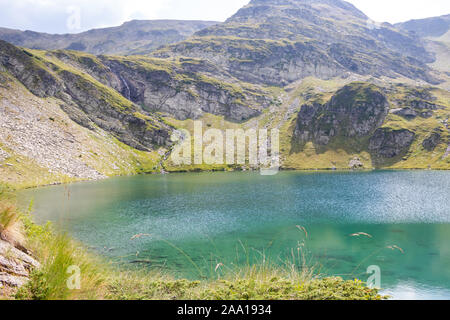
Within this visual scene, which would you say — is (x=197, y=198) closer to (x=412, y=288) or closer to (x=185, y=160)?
(x=412, y=288)

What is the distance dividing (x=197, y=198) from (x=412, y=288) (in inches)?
1998

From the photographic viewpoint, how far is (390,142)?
593 ft

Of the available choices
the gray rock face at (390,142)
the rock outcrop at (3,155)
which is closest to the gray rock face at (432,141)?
the gray rock face at (390,142)

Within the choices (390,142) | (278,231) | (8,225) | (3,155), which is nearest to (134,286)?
(8,225)

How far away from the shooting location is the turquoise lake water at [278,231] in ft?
76.5

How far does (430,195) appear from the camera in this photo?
64438 millimetres

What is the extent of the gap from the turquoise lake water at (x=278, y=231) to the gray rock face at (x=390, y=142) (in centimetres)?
12573

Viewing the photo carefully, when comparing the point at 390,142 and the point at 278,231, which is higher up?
the point at 390,142

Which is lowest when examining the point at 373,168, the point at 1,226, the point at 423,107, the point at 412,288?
the point at 373,168

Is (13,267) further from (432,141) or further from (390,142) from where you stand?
(390,142)

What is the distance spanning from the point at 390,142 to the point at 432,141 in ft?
76.5

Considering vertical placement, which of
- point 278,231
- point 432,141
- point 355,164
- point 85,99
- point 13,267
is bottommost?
point 355,164

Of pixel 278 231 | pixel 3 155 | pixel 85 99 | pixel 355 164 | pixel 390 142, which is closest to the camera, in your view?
pixel 278 231
